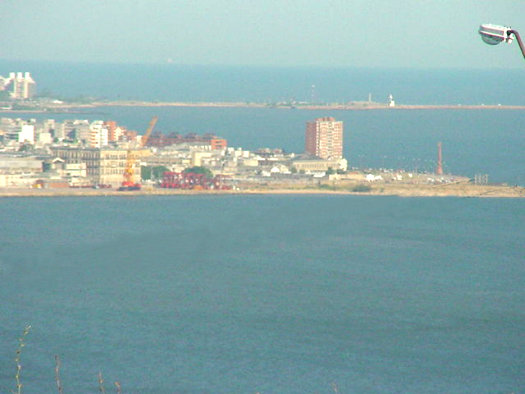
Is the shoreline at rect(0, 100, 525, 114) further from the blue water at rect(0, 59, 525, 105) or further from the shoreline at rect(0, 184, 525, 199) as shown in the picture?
the shoreline at rect(0, 184, 525, 199)

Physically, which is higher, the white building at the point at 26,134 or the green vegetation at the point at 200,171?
the white building at the point at 26,134

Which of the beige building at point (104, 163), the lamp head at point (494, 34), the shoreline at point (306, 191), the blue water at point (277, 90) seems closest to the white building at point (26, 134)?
the beige building at point (104, 163)

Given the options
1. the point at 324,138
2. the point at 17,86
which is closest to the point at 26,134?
the point at 324,138

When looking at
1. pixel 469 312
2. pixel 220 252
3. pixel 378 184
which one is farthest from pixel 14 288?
pixel 378 184

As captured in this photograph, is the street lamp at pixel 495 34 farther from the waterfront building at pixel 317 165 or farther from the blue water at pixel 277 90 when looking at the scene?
the blue water at pixel 277 90

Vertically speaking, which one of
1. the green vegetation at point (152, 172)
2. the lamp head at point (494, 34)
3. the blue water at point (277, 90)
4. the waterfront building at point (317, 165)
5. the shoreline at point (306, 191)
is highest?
the blue water at point (277, 90)

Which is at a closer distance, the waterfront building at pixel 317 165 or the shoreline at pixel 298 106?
the waterfront building at pixel 317 165

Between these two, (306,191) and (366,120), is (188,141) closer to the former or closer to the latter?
(306,191)
